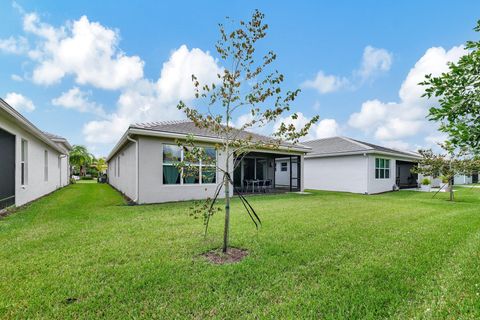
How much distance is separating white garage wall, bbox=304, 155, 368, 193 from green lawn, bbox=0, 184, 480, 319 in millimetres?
10848

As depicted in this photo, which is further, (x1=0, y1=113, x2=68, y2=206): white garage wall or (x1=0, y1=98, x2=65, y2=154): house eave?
(x1=0, y1=113, x2=68, y2=206): white garage wall

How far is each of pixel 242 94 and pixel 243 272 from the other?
295 centimetres

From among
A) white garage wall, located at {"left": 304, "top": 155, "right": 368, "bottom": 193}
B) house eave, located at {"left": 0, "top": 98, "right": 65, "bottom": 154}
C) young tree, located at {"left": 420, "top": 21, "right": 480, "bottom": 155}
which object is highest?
house eave, located at {"left": 0, "top": 98, "right": 65, "bottom": 154}

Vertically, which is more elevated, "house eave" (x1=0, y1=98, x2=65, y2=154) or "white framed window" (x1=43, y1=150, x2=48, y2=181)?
"house eave" (x1=0, y1=98, x2=65, y2=154)

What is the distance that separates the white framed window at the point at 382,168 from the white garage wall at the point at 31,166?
19.6 metres

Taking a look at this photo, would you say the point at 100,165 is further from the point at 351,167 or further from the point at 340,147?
the point at 351,167

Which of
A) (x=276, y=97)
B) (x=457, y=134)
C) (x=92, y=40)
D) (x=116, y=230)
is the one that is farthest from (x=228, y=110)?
(x=92, y=40)

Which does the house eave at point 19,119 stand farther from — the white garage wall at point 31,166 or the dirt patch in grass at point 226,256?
the dirt patch in grass at point 226,256

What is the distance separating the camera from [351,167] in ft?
57.8

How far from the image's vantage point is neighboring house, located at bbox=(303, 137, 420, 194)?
16.9m

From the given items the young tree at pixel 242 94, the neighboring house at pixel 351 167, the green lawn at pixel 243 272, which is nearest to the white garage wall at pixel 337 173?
the neighboring house at pixel 351 167

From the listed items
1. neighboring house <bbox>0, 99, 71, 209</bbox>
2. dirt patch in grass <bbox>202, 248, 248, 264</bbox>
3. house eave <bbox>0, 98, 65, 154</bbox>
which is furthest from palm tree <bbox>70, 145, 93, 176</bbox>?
dirt patch in grass <bbox>202, 248, 248, 264</bbox>

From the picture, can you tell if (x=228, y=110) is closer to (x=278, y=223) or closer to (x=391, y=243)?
(x=278, y=223)

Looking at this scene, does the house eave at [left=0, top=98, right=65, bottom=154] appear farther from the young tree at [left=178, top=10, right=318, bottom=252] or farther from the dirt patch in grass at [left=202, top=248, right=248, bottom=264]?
the dirt patch in grass at [left=202, top=248, right=248, bottom=264]
